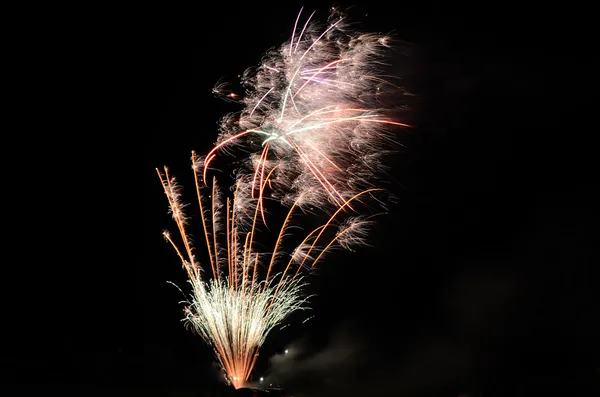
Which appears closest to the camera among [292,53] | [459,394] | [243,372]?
[292,53]

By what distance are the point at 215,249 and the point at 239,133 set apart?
2626 mm

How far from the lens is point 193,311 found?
12195 millimetres

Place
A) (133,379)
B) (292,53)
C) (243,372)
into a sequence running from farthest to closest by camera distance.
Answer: (133,379) < (243,372) < (292,53)

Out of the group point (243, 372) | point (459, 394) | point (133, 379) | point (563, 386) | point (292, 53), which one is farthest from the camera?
point (133, 379)

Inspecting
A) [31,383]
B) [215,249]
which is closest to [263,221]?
[215,249]

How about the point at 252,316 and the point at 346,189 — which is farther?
the point at 252,316

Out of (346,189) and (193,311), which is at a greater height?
(346,189)

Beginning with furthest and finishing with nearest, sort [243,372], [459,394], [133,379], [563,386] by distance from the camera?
[133,379] < [459,394] < [243,372] < [563,386]

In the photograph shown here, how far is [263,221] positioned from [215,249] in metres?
1.23

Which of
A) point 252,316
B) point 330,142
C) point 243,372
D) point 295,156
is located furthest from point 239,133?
point 243,372

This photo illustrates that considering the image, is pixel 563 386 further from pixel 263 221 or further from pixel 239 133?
pixel 239 133

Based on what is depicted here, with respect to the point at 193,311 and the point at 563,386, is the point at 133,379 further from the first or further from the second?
the point at 563,386

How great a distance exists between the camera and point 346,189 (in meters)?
9.92

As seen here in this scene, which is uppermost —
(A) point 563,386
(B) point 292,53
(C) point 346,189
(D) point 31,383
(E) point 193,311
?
(B) point 292,53
